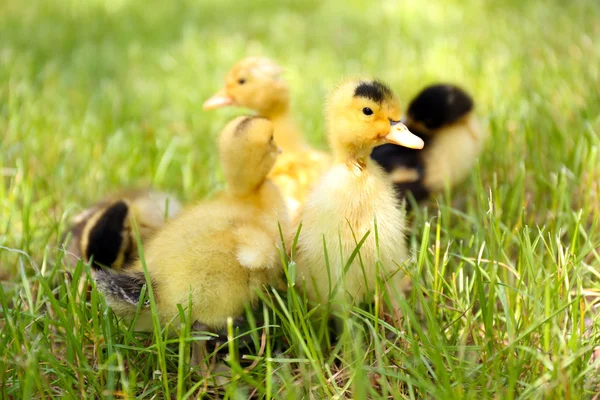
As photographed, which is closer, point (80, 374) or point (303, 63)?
point (80, 374)

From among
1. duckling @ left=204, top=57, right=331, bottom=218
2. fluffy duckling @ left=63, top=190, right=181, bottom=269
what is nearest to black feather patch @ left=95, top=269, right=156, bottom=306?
fluffy duckling @ left=63, top=190, right=181, bottom=269

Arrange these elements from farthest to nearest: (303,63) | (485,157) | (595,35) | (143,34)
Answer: (143,34) < (303,63) < (595,35) < (485,157)

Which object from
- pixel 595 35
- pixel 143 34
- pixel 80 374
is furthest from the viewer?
pixel 143 34

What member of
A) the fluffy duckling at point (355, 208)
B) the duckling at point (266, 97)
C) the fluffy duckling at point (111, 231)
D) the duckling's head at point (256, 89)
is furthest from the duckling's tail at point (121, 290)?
the duckling's head at point (256, 89)

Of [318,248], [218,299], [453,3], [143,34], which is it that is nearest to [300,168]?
[318,248]

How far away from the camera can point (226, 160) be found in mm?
1906

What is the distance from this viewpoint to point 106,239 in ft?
6.29

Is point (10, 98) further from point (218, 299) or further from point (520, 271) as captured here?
point (520, 271)

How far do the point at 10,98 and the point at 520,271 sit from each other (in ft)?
9.10

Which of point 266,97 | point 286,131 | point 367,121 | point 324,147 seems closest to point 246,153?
point 367,121

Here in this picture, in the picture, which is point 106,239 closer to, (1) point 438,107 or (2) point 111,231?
(2) point 111,231

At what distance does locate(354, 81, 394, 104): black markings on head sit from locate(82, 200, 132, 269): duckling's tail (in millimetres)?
868

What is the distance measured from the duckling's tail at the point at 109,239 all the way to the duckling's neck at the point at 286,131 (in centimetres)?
86

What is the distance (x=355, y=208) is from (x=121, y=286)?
646mm
